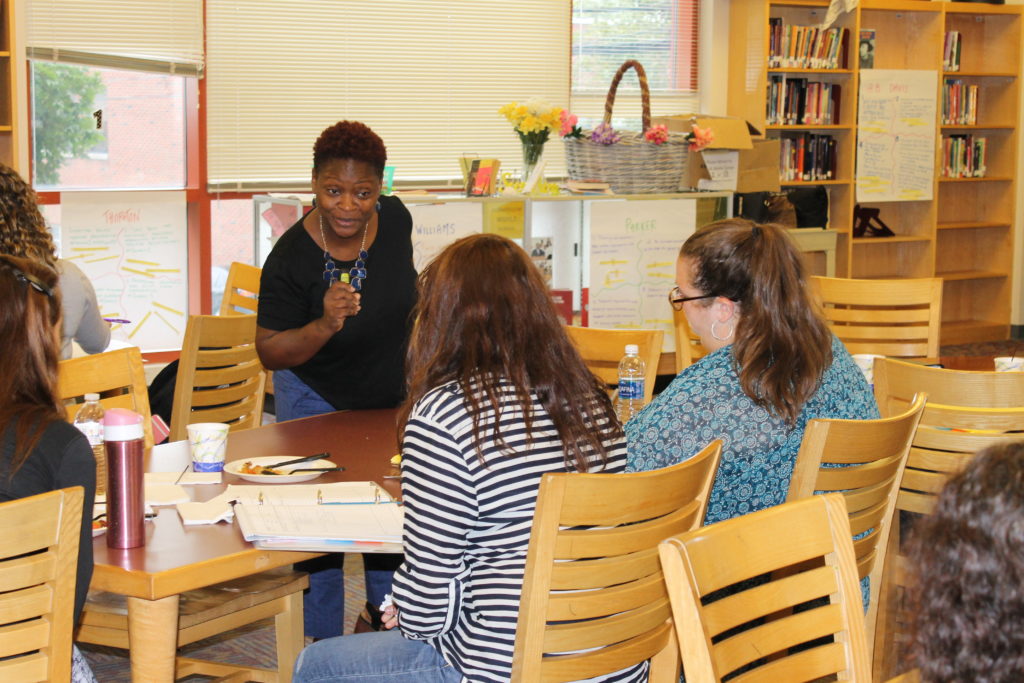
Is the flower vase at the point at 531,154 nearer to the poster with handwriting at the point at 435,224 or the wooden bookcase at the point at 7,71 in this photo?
the poster with handwriting at the point at 435,224

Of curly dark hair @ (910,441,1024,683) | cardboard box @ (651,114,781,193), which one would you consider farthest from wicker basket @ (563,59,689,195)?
curly dark hair @ (910,441,1024,683)

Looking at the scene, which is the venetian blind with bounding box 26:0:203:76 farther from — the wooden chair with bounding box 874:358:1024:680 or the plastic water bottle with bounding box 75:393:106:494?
the wooden chair with bounding box 874:358:1024:680

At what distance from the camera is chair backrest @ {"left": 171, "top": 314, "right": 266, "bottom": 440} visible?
126 inches

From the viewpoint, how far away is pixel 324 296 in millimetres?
2852

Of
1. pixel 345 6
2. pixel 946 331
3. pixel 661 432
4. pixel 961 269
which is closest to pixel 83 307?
pixel 661 432

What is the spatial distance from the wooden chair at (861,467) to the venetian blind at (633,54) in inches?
186

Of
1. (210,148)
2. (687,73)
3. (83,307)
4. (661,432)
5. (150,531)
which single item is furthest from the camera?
(687,73)

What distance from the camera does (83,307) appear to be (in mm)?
3258

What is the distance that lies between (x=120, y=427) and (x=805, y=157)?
572cm

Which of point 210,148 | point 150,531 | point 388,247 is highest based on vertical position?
point 210,148

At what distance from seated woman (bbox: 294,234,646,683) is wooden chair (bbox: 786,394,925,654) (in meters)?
0.35

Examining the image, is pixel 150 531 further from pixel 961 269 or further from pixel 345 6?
pixel 961 269

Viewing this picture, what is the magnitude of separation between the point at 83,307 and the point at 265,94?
2.68m

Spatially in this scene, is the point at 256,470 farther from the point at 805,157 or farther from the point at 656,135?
the point at 805,157
